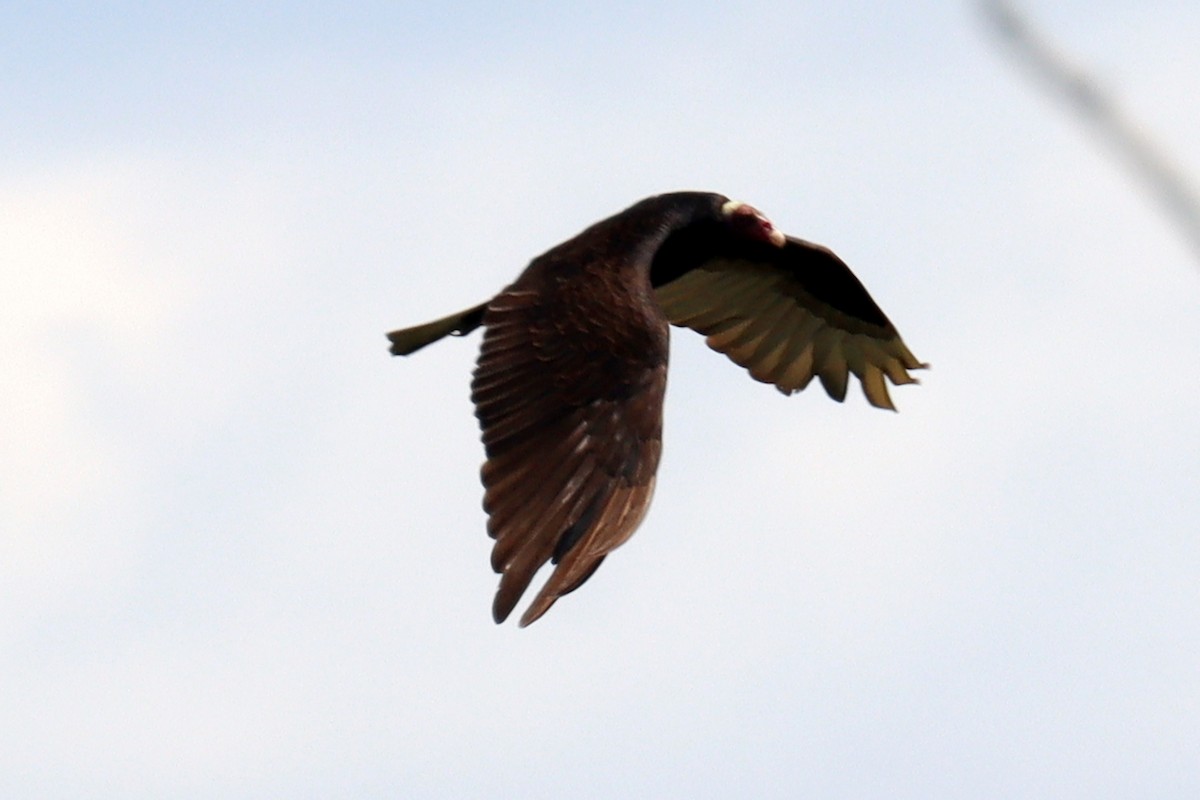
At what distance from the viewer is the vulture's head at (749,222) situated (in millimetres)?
8422

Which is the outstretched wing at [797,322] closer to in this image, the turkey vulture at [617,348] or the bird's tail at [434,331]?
the turkey vulture at [617,348]

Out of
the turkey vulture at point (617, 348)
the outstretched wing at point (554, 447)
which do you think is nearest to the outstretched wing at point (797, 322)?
the turkey vulture at point (617, 348)

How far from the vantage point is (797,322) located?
9438 millimetres

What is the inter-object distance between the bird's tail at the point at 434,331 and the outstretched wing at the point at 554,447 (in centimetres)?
110

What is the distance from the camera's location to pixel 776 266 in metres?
9.33

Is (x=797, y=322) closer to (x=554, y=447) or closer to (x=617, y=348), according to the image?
(x=617, y=348)

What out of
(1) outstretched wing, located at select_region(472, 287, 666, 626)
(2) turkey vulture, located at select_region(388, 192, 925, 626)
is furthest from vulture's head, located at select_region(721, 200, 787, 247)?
(1) outstretched wing, located at select_region(472, 287, 666, 626)

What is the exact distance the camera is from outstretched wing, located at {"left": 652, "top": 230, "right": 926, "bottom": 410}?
30.5 feet

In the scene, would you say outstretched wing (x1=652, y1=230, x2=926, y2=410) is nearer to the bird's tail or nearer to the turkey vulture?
the turkey vulture

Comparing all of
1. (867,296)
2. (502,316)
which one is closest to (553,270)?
(502,316)

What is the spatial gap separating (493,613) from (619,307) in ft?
6.52

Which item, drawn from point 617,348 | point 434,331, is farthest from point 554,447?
point 434,331

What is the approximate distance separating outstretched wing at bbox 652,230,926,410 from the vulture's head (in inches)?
17.8

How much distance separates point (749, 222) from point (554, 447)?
119 inches
